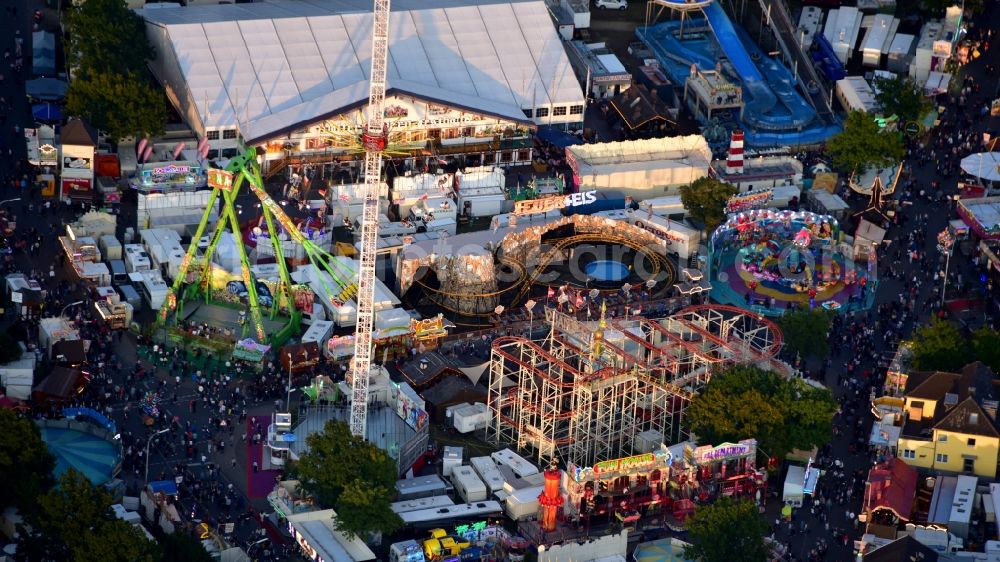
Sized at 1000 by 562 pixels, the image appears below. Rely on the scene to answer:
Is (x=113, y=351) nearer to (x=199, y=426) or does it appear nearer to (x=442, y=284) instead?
(x=199, y=426)

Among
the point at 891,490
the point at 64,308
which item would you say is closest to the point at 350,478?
the point at 64,308

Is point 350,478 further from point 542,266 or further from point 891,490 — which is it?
point 542,266

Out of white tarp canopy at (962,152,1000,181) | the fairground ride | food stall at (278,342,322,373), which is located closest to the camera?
food stall at (278,342,322,373)

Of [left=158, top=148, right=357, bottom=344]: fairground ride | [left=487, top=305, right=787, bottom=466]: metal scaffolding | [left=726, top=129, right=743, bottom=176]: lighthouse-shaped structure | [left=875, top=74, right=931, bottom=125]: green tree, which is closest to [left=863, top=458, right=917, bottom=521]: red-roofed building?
[left=487, top=305, right=787, bottom=466]: metal scaffolding

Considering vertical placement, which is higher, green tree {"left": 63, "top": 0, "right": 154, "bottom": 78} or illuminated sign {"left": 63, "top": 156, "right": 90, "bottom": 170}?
green tree {"left": 63, "top": 0, "right": 154, "bottom": 78}

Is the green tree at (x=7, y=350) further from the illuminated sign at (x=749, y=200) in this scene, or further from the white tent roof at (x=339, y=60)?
the illuminated sign at (x=749, y=200)

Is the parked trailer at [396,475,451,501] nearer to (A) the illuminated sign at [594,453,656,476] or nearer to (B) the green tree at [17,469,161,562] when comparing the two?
(A) the illuminated sign at [594,453,656,476]
